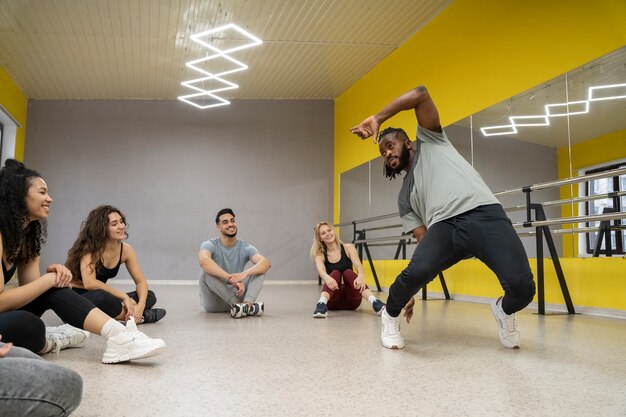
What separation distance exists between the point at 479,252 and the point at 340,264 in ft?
6.34

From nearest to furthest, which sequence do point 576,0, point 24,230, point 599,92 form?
point 24,230, point 599,92, point 576,0

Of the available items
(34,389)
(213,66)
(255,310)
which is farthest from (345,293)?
(213,66)

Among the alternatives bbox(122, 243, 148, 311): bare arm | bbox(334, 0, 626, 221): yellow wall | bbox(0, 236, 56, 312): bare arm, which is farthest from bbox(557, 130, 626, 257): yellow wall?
bbox(0, 236, 56, 312): bare arm

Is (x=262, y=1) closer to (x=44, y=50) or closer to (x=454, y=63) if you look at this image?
(x=454, y=63)

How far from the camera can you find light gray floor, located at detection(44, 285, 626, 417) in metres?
1.32

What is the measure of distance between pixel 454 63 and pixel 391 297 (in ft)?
13.8

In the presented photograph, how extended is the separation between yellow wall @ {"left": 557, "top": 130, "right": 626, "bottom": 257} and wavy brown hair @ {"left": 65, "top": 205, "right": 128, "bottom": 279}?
3.54 metres

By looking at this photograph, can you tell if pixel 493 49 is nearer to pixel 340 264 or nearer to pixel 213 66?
pixel 340 264

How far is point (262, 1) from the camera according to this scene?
5590mm

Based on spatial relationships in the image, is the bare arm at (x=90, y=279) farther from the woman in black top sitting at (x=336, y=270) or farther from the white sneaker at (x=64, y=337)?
the woman in black top sitting at (x=336, y=270)

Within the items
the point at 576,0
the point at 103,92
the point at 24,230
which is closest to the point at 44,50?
the point at 103,92

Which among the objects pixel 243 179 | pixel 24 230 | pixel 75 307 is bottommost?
pixel 75 307

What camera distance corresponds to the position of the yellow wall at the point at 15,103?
24.8ft

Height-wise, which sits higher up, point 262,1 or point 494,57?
point 262,1
